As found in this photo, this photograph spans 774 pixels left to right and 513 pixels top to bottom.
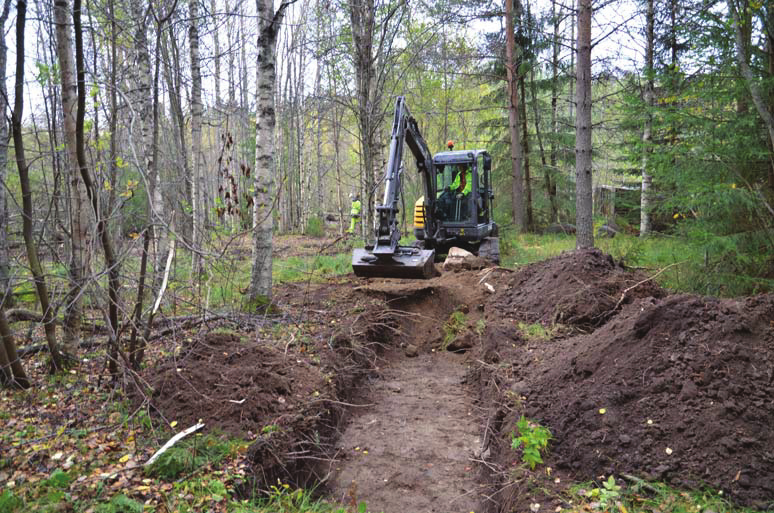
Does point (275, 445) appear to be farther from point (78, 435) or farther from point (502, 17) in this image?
point (502, 17)

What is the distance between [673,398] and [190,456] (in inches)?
147

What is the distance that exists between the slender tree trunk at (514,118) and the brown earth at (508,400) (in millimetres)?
10971

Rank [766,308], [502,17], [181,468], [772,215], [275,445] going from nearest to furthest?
1. [181,468]
2. [275,445]
3. [766,308]
4. [772,215]
5. [502,17]

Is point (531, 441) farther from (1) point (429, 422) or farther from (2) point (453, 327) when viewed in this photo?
(2) point (453, 327)

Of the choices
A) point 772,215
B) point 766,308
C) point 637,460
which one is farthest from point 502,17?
point 637,460

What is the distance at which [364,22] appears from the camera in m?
10.8

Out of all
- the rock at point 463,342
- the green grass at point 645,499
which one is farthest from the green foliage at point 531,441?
the rock at point 463,342

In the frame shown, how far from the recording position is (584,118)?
30.3ft

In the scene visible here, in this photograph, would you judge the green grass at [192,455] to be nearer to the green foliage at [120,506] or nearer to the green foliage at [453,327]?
the green foliage at [120,506]

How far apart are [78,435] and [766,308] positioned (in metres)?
5.98

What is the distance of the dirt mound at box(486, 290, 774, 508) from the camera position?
10.9 feet

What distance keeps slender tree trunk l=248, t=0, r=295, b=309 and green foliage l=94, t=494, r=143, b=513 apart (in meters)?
4.16

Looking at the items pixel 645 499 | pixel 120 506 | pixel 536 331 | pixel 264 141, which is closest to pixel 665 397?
pixel 645 499

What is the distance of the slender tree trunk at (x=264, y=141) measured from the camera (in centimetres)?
677
